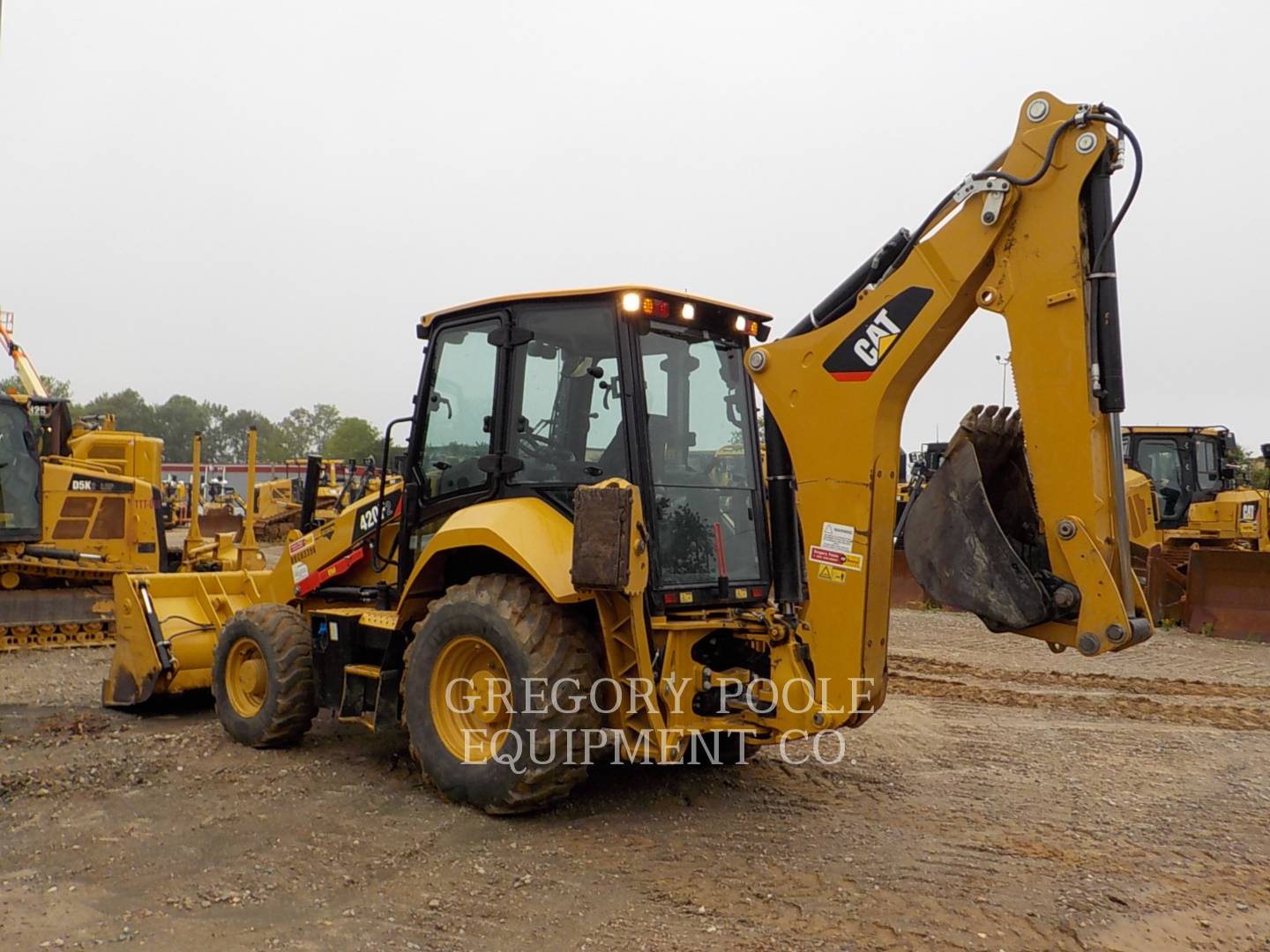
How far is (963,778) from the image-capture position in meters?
5.84

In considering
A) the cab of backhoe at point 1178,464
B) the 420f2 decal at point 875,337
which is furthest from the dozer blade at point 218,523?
the 420f2 decal at point 875,337

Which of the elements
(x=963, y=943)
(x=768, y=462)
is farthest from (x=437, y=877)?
(x=768, y=462)

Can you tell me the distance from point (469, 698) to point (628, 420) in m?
1.58

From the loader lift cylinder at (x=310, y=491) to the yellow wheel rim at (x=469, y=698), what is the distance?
5.94 ft

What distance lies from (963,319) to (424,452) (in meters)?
2.98

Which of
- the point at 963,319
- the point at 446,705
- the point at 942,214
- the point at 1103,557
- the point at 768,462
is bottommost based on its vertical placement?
the point at 446,705

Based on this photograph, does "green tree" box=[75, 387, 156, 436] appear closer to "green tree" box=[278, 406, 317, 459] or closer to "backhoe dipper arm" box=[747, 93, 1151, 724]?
"green tree" box=[278, 406, 317, 459]

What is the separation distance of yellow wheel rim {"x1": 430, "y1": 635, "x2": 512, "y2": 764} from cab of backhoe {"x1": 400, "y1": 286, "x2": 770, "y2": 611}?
0.78 meters

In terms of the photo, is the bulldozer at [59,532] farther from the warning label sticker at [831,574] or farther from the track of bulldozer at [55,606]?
the warning label sticker at [831,574]

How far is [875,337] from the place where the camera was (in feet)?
15.0

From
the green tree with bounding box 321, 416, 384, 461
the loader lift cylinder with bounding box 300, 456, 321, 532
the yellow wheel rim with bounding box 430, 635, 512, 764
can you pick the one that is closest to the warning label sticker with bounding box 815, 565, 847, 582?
→ the yellow wheel rim with bounding box 430, 635, 512, 764

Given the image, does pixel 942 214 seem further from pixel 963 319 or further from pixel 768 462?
pixel 768 462

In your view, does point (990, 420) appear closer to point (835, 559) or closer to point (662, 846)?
point (835, 559)

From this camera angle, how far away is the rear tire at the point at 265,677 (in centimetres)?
630
